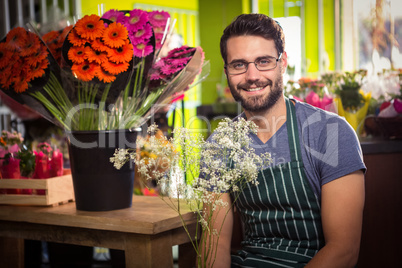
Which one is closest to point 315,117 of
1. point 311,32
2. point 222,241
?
point 222,241

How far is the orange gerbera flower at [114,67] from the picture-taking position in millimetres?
1385

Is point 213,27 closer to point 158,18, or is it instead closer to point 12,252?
point 158,18

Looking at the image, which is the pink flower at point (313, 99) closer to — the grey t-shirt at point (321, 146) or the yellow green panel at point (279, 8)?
the grey t-shirt at point (321, 146)

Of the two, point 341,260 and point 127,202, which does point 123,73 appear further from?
point 341,260

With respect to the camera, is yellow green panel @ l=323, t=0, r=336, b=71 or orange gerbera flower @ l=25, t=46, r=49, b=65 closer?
orange gerbera flower @ l=25, t=46, r=49, b=65

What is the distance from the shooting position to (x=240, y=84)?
4.94ft

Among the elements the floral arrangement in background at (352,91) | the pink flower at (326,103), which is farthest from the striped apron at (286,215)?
the floral arrangement in background at (352,91)

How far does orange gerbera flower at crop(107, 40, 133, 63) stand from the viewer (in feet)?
4.53

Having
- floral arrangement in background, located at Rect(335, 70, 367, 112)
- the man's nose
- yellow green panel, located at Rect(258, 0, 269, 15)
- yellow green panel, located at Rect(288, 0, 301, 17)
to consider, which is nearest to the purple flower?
the man's nose

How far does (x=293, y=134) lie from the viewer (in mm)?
1463

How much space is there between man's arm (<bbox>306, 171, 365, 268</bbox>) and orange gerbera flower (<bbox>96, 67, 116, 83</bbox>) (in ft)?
2.32

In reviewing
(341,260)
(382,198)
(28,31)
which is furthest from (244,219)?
(28,31)

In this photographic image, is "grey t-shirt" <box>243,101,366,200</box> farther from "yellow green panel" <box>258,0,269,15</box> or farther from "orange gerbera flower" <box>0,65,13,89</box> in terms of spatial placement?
"yellow green panel" <box>258,0,269,15</box>

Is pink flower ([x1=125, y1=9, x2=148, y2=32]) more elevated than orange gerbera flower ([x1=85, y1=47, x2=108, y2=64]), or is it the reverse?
pink flower ([x1=125, y1=9, x2=148, y2=32])
